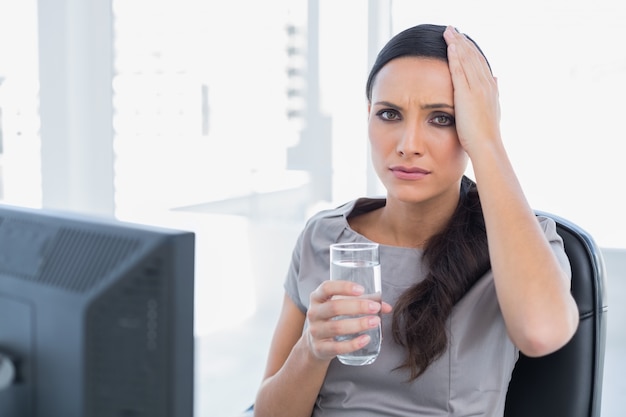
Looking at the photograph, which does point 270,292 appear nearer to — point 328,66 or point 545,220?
point 328,66

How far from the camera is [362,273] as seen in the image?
1.20 metres

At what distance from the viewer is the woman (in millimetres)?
1371

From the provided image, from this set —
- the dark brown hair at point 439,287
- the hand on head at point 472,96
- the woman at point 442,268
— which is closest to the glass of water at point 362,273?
the woman at point 442,268

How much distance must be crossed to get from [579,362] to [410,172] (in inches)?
17.8

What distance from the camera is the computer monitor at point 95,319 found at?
0.72 meters

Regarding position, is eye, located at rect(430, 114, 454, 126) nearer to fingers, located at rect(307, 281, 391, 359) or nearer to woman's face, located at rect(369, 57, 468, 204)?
woman's face, located at rect(369, 57, 468, 204)

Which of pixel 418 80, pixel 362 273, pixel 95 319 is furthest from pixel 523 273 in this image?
pixel 95 319

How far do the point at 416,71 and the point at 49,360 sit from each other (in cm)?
93

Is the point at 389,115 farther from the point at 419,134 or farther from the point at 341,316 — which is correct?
the point at 341,316

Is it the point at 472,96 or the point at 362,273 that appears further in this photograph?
the point at 472,96

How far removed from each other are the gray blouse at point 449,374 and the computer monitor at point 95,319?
79cm

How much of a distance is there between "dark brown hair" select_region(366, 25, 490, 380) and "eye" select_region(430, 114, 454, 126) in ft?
0.35

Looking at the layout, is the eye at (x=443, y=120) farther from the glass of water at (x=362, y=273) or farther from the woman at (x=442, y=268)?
the glass of water at (x=362, y=273)

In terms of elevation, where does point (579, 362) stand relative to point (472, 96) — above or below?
below
